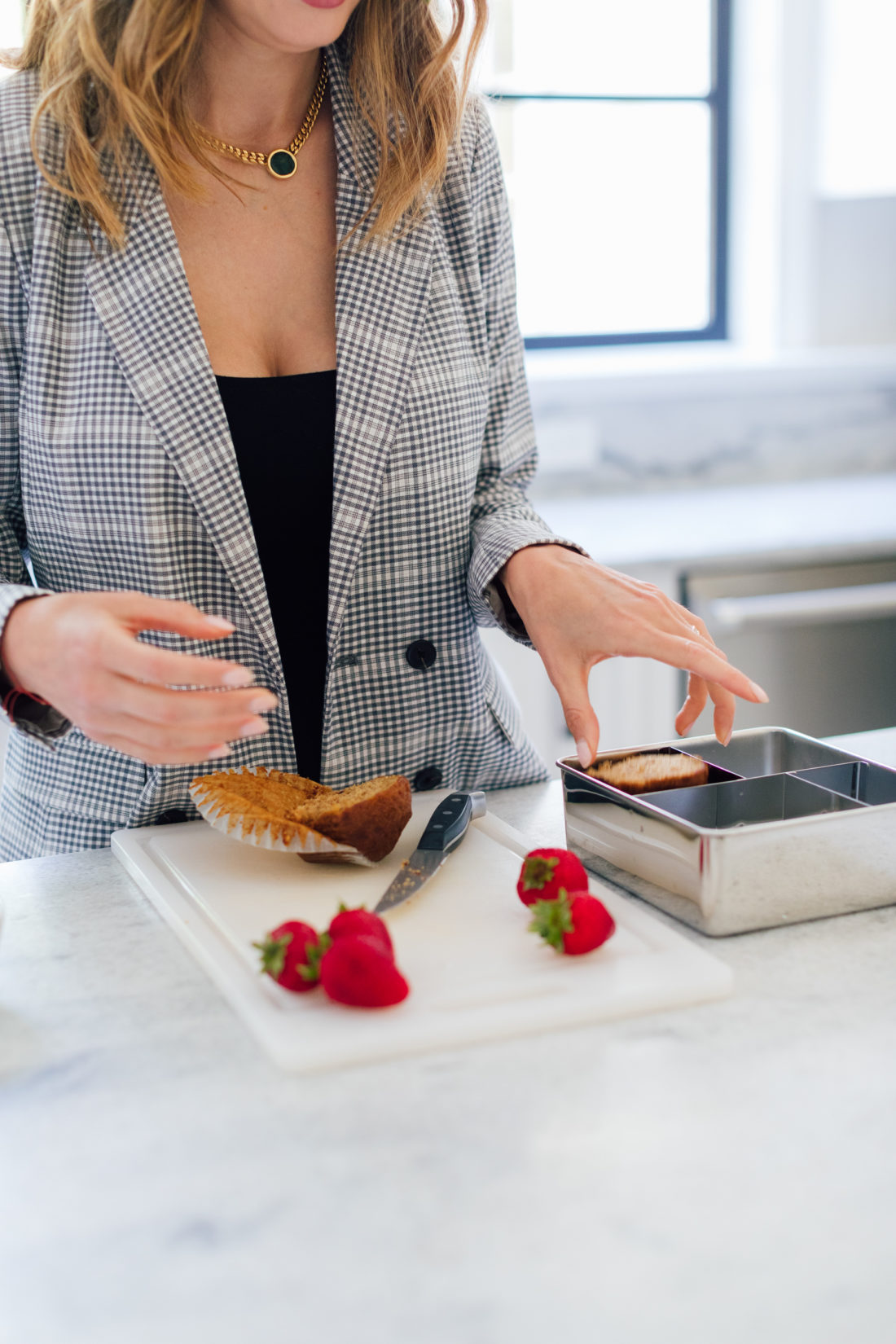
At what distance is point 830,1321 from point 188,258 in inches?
37.9

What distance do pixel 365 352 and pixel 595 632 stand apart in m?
0.33

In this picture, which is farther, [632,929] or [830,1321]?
[632,929]

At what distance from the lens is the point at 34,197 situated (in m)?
1.03

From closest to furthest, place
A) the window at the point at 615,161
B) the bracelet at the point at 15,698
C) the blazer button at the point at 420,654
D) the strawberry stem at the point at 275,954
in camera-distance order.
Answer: the strawberry stem at the point at 275,954, the bracelet at the point at 15,698, the blazer button at the point at 420,654, the window at the point at 615,161

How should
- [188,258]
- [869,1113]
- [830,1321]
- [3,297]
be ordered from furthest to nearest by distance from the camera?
[188,258], [3,297], [869,1113], [830,1321]

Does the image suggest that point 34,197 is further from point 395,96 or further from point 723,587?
point 723,587

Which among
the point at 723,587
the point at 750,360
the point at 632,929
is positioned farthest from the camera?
the point at 750,360

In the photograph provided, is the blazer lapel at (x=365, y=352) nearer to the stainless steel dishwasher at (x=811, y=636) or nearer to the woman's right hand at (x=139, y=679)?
the woman's right hand at (x=139, y=679)

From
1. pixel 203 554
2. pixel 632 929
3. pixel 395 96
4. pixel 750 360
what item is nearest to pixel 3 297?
pixel 203 554

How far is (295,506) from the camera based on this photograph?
3.72ft

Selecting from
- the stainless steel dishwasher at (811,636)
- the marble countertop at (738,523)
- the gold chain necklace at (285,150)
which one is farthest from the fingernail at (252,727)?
the stainless steel dishwasher at (811,636)

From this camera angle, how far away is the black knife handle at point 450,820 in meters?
0.94

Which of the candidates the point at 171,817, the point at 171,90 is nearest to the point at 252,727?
the point at 171,817

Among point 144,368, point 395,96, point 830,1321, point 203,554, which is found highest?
point 395,96
